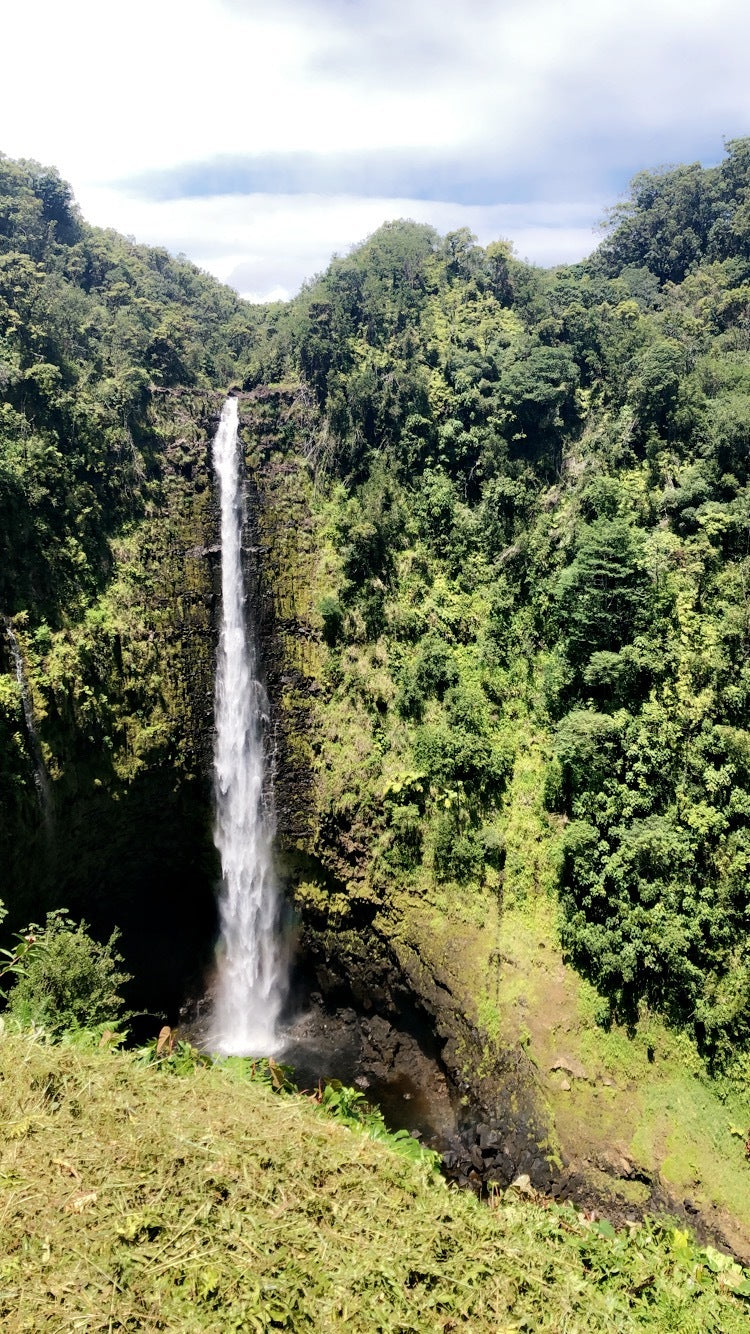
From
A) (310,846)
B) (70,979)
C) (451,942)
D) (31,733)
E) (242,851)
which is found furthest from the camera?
(242,851)

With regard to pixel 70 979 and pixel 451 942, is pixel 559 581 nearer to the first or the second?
pixel 451 942

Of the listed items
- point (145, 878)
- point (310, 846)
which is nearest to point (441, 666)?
point (310, 846)

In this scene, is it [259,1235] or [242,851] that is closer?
[259,1235]

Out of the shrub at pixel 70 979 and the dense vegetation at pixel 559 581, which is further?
the dense vegetation at pixel 559 581

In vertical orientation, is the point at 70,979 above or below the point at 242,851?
above

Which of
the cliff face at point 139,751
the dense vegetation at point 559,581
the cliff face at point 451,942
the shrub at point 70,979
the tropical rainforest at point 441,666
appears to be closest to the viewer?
the shrub at point 70,979

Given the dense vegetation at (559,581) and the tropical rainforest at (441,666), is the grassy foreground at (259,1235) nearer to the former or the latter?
the tropical rainforest at (441,666)

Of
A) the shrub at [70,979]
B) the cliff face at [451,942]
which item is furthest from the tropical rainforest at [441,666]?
the shrub at [70,979]
